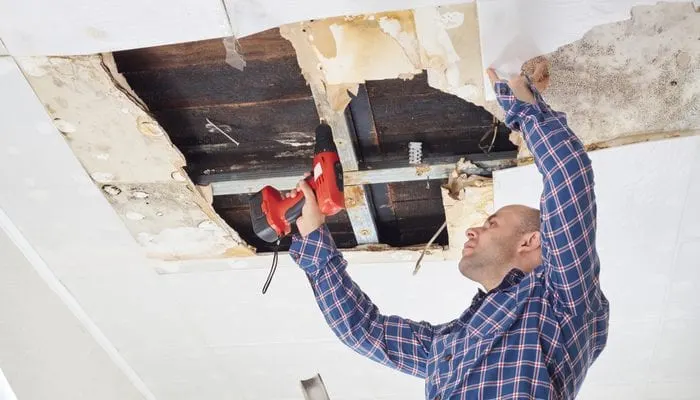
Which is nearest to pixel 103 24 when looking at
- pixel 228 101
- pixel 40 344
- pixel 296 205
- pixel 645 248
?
pixel 228 101

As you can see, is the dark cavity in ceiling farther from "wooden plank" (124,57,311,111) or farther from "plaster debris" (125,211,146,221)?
"plaster debris" (125,211,146,221)

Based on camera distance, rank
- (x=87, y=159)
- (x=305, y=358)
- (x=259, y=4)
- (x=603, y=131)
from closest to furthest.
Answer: (x=259, y=4) → (x=603, y=131) → (x=87, y=159) → (x=305, y=358)

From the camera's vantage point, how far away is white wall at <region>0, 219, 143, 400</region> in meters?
2.34

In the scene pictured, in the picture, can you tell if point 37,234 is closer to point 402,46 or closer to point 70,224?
point 70,224

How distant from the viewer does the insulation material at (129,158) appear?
178 centimetres

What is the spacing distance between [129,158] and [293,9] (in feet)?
2.27

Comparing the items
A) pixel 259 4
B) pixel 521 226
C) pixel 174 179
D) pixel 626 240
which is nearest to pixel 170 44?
pixel 259 4

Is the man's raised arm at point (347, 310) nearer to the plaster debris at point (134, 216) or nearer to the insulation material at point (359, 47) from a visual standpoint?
the insulation material at point (359, 47)

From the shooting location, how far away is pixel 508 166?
2004mm

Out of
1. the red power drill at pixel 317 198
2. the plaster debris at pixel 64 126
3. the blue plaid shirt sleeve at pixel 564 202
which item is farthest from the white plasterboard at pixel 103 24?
the blue plaid shirt sleeve at pixel 564 202

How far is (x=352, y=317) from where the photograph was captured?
6.09 ft

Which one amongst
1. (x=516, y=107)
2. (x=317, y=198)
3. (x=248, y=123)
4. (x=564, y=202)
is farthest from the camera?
(x=248, y=123)

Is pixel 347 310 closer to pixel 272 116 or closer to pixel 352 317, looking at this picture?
pixel 352 317

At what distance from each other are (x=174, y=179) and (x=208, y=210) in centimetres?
16
